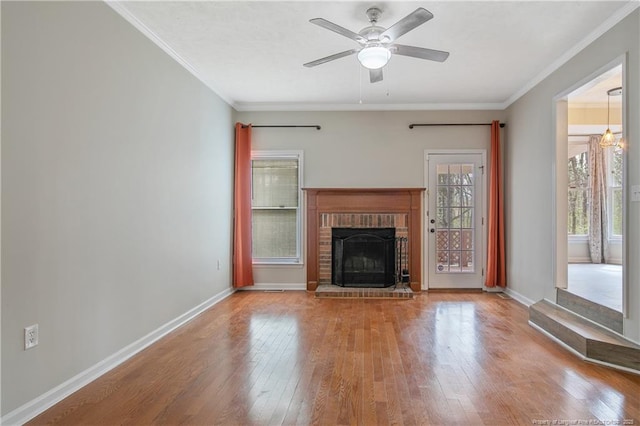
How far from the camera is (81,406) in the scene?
2.23 meters

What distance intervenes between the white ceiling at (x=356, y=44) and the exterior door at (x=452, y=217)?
963mm

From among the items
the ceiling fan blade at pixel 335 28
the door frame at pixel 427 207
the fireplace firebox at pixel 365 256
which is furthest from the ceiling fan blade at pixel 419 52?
the fireplace firebox at pixel 365 256

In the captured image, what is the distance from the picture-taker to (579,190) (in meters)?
7.01

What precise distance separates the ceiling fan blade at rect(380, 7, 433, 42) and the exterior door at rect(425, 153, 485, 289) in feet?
10.4

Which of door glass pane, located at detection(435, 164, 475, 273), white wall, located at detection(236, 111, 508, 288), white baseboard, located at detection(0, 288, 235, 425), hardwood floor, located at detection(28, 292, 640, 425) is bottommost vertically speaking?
hardwood floor, located at detection(28, 292, 640, 425)

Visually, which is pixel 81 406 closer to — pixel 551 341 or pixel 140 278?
pixel 140 278

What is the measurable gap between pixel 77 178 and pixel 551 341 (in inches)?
158

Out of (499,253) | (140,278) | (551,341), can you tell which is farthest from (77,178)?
(499,253)

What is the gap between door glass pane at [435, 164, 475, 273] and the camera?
5.62m

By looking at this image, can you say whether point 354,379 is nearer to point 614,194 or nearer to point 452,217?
point 452,217

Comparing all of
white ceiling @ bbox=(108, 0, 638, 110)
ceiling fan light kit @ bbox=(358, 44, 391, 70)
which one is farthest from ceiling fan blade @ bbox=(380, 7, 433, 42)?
white ceiling @ bbox=(108, 0, 638, 110)

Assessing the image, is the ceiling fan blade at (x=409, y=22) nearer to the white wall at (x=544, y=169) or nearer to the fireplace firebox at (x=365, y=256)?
the white wall at (x=544, y=169)

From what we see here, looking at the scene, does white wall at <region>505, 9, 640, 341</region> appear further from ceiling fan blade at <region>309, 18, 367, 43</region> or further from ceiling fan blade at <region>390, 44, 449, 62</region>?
ceiling fan blade at <region>309, 18, 367, 43</region>

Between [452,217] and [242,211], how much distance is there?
3122 millimetres
